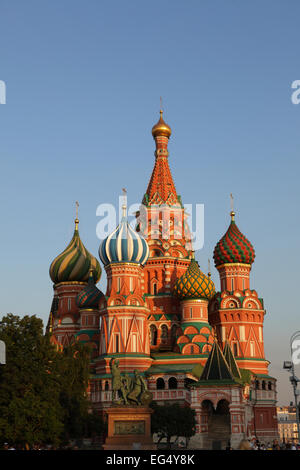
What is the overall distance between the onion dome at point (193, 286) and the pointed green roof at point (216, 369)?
8.87 meters

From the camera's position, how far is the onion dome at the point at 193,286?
54562 mm

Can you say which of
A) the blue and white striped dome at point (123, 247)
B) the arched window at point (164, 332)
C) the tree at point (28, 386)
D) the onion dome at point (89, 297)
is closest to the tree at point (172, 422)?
the tree at point (28, 386)

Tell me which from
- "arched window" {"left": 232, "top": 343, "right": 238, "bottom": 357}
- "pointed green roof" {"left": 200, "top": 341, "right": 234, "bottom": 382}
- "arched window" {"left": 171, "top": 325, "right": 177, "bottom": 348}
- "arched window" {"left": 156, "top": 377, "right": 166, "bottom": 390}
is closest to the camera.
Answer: "pointed green roof" {"left": 200, "top": 341, "right": 234, "bottom": 382}

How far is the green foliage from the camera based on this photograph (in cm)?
3106

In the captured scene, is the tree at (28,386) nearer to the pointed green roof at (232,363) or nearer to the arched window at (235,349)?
the pointed green roof at (232,363)

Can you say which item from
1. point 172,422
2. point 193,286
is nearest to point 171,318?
point 193,286

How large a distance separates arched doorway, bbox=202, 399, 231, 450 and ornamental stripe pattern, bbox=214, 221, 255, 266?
14.9 meters

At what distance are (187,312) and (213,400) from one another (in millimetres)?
11318

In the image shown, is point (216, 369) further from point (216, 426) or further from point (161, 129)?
point (161, 129)

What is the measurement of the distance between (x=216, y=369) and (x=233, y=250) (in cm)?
1508

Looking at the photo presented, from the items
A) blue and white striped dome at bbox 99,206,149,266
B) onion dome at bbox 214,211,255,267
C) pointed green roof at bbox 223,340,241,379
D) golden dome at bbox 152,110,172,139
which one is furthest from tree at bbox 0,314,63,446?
golden dome at bbox 152,110,172,139

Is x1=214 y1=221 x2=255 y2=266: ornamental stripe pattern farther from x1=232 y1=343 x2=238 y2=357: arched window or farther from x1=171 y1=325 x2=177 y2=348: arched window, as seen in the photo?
x1=232 y1=343 x2=238 y2=357: arched window

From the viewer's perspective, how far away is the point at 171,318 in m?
56.5

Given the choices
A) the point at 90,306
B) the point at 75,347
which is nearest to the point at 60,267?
the point at 90,306
